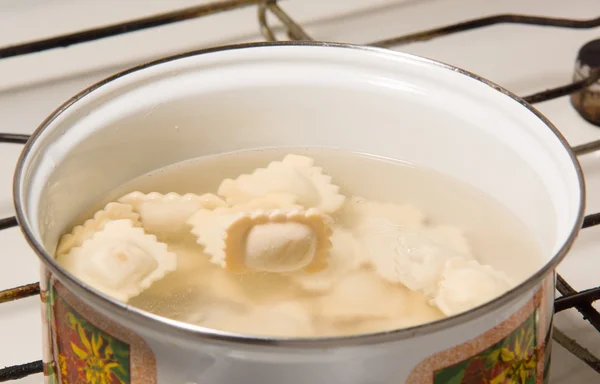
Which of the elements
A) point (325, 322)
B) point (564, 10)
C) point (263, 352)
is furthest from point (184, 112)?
point (564, 10)

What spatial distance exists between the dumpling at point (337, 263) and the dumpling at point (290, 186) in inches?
1.7

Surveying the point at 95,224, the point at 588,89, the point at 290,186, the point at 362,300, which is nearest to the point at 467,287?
the point at 362,300

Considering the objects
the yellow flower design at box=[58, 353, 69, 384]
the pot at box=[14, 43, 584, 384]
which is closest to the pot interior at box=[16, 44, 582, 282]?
the pot at box=[14, 43, 584, 384]

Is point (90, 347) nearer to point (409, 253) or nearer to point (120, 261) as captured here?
point (120, 261)

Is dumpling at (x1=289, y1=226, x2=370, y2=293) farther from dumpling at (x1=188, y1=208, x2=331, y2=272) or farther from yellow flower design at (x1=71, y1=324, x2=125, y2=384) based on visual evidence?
yellow flower design at (x1=71, y1=324, x2=125, y2=384)

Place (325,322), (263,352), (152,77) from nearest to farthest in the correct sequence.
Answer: (263,352), (325,322), (152,77)

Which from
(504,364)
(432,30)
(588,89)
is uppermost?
(432,30)

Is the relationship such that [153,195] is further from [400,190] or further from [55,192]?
[400,190]

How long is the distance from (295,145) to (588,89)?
1.23ft

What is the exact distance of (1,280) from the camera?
2.42 ft

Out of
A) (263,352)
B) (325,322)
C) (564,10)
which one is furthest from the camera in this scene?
(564,10)

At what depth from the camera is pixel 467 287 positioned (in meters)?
0.56

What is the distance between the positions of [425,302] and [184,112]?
288mm

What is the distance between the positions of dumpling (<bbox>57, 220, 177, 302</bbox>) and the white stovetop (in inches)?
9.5
